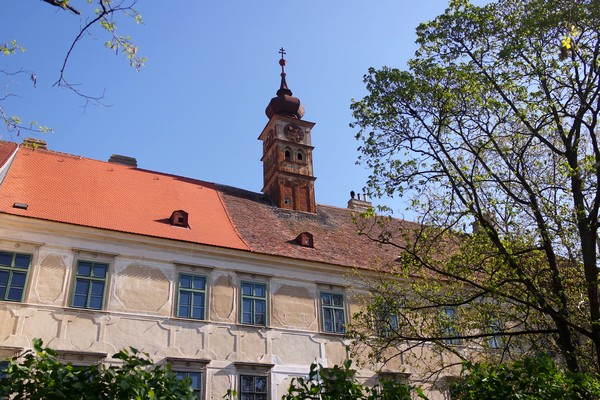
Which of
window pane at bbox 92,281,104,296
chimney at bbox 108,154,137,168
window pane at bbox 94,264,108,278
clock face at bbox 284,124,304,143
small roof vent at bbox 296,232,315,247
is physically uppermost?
clock face at bbox 284,124,304,143

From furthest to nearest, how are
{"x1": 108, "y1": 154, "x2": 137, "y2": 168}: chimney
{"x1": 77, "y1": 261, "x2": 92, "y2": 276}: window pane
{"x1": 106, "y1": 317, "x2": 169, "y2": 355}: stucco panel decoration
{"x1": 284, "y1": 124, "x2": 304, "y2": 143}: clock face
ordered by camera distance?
{"x1": 284, "y1": 124, "x2": 304, "y2": 143}: clock face, {"x1": 108, "y1": 154, "x2": 137, "y2": 168}: chimney, {"x1": 77, "y1": 261, "x2": 92, "y2": 276}: window pane, {"x1": 106, "y1": 317, "x2": 169, "y2": 355}: stucco panel decoration

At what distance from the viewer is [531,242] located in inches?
489

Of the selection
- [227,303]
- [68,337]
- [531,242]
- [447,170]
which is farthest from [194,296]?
[531,242]

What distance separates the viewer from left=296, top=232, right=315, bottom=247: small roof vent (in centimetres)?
1969

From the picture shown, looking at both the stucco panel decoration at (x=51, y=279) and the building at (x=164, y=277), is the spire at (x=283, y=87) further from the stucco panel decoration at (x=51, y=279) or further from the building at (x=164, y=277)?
the stucco panel decoration at (x=51, y=279)

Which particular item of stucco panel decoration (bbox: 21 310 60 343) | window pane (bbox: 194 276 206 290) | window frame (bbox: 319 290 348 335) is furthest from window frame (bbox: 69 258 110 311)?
window frame (bbox: 319 290 348 335)

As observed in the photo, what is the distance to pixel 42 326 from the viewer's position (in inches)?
575

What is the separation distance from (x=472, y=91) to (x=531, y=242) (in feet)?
10.5

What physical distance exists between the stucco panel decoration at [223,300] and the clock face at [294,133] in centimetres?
940

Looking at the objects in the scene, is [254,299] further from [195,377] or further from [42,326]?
[42,326]

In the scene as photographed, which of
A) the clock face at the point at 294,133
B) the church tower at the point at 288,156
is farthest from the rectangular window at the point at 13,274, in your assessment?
the clock face at the point at 294,133

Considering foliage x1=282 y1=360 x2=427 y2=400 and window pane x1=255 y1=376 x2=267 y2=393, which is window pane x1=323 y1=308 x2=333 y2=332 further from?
foliage x1=282 y1=360 x2=427 y2=400

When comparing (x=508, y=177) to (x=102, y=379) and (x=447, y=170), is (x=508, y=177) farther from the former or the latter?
(x=102, y=379)

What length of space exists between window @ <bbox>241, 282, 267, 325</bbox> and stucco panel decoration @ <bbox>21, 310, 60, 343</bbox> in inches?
188
